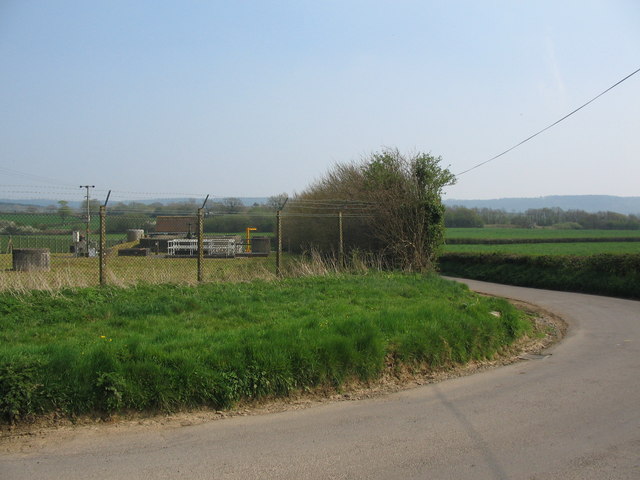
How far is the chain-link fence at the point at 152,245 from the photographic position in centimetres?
1204

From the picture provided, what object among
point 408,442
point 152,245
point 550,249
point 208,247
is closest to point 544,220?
point 550,249

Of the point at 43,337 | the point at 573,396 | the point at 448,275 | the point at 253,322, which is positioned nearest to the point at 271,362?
the point at 253,322

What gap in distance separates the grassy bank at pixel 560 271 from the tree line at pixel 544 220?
151ft

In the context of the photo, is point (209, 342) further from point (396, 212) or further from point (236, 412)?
point (396, 212)

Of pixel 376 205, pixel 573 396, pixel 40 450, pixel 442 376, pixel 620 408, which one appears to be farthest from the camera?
pixel 376 205

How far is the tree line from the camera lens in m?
80.1

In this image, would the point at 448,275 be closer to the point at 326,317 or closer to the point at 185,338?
the point at 326,317

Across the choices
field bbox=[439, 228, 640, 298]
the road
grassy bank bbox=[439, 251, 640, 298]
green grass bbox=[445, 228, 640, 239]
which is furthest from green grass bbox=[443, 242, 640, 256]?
the road

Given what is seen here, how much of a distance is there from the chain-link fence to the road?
5.98m

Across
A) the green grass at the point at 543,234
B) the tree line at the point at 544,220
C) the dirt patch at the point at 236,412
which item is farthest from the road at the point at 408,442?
the tree line at the point at 544,220

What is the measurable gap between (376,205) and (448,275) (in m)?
10.1

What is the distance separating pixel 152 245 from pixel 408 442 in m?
26.0

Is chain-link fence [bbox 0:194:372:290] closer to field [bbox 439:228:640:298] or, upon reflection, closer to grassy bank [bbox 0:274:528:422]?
grassy bank [bbox 0:274:528:422]

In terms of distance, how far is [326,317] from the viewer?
30.7 feet
